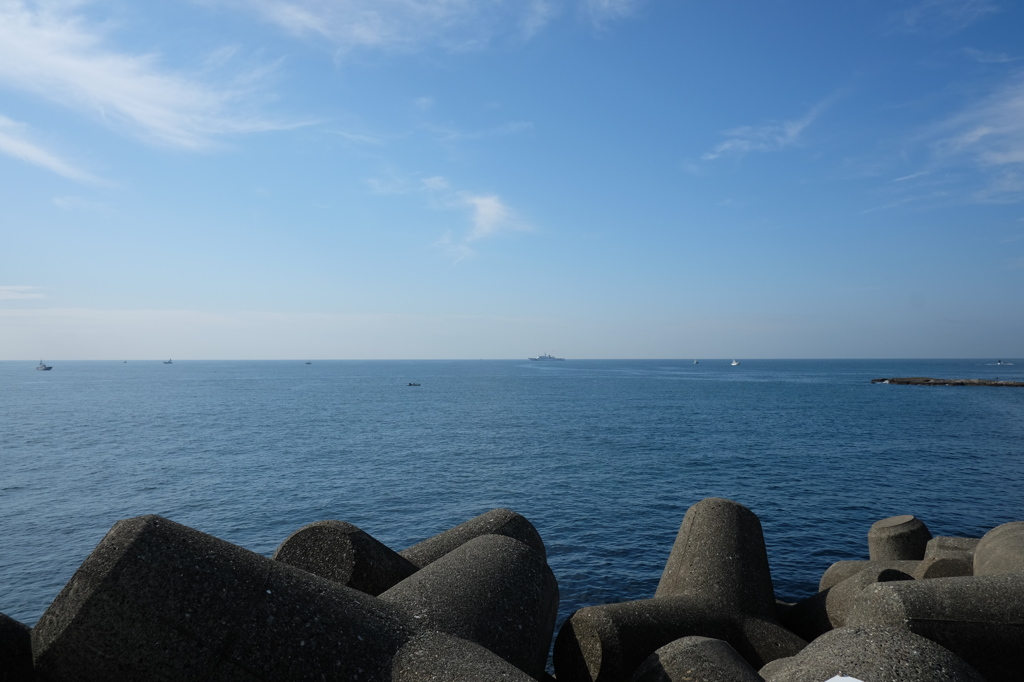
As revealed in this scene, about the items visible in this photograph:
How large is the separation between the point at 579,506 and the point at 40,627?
2221 centimetres

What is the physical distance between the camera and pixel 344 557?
322 inches

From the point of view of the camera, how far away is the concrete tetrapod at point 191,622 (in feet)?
15.1

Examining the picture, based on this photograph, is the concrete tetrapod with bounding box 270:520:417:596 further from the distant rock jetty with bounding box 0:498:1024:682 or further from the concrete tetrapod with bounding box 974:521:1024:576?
the concrete tetrapod with bounding box 974:521:1024:576

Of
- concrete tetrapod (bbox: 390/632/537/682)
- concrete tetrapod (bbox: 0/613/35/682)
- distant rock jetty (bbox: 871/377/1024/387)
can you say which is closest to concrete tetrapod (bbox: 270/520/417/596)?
concrete tetrapod (bbox: 390/632/537/682)

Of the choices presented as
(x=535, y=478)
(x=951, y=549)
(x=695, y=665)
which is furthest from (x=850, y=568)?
(x=535, y=478)

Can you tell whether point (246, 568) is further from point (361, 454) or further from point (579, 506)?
point (361, 454)

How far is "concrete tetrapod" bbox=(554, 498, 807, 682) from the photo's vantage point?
25.2ft

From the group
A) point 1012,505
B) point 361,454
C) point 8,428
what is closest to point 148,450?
point 361,454

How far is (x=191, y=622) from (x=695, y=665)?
14.4 ft

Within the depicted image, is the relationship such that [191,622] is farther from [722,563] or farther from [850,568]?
[850,568]

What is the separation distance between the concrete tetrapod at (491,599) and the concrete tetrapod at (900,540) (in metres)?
11.0

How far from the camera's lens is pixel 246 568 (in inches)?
204

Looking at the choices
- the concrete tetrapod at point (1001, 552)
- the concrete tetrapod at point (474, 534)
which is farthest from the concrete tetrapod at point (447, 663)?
the concrete tetrapod at point (1001, 552)

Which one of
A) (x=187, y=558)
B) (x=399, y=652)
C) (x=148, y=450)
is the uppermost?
(x=187, y=558)
